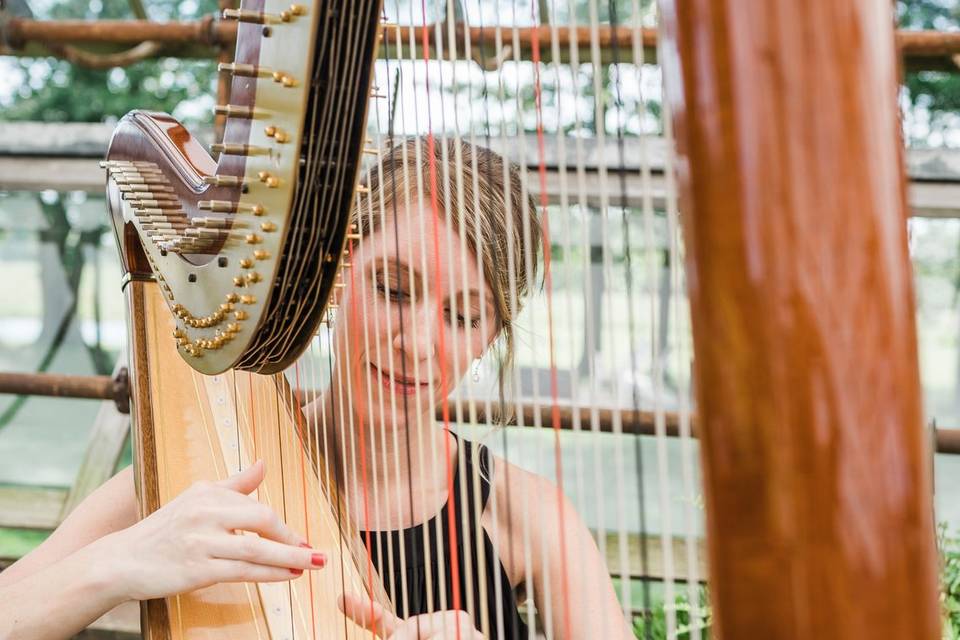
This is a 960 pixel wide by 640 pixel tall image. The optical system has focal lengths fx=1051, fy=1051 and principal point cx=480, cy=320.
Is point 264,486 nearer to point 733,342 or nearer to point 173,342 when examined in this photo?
point 173,342

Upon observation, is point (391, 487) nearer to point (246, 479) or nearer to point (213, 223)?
point (246, 479)

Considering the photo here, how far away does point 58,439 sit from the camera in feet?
9.48

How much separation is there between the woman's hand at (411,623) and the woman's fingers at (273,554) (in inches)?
2.6

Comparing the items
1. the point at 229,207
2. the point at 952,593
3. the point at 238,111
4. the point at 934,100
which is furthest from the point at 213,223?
the point at 934,100

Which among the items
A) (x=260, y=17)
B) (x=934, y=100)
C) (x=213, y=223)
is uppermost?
(x=934, y=100)

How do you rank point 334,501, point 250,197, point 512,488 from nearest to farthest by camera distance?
point 250,197 → point 334,501 → point 512,488

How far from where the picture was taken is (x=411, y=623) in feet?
2.69

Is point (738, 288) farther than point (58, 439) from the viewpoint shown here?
No

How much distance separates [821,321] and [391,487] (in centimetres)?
107

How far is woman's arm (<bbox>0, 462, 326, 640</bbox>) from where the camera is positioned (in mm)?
934

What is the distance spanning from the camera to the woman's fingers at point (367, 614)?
85cm

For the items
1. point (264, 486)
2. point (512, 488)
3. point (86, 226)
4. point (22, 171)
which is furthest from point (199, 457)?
point (86, 226)

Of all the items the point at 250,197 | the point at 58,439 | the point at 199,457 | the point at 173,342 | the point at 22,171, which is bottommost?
the point at 58,439

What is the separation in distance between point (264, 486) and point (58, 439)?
1956mm
